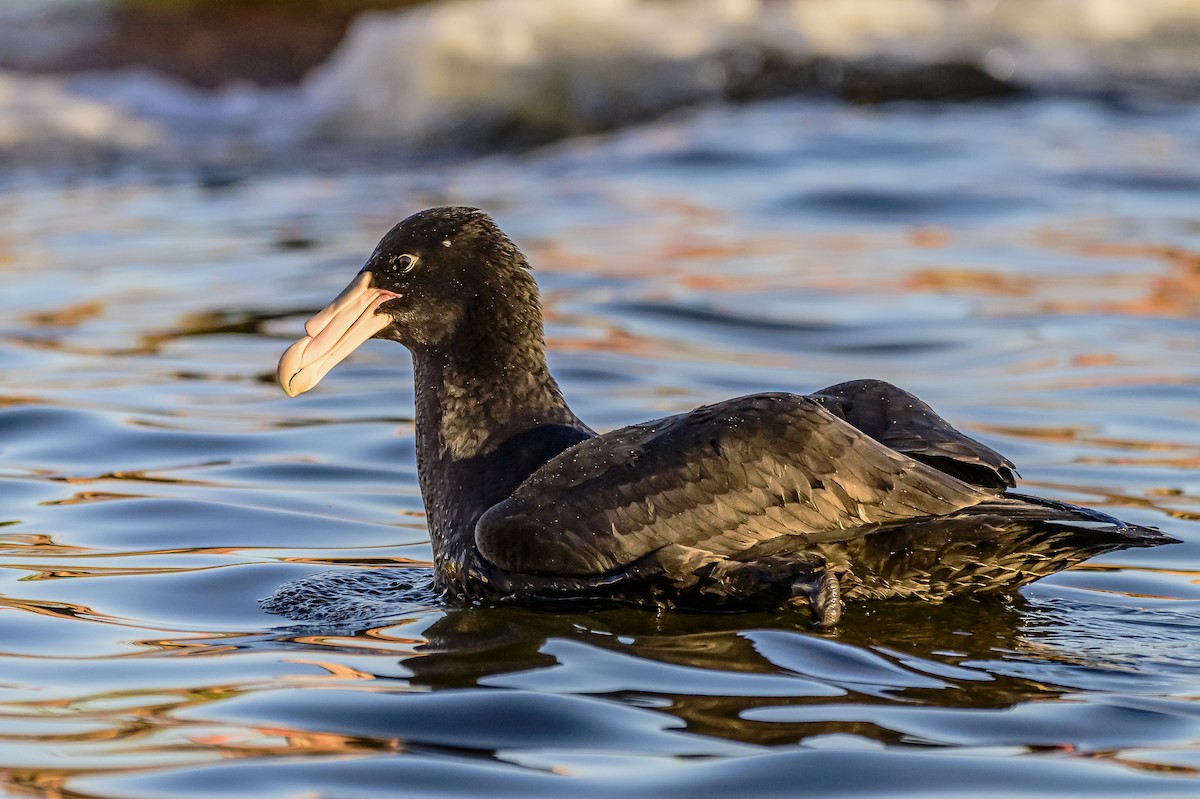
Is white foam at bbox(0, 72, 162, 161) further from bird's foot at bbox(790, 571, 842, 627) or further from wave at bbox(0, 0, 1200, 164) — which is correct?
bird's foot at bbox(790, 571, 842, 627)

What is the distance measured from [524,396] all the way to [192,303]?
664 centimetres

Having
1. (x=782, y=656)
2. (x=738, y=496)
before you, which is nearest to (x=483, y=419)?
(x=738, y=496)

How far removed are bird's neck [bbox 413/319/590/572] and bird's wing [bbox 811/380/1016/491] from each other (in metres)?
0.92

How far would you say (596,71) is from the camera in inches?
872

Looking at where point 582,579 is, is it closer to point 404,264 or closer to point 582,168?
point 404,264

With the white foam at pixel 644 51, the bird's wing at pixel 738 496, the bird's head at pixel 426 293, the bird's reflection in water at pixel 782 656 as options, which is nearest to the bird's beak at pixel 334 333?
the bird's head at pixel 426 293

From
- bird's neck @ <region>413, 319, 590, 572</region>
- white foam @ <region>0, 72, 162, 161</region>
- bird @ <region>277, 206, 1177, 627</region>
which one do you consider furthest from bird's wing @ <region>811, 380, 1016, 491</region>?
white foam @ <region>0, 72, 162, 161</region>

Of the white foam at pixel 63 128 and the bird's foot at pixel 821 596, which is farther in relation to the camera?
the white foam at pixel 63 128

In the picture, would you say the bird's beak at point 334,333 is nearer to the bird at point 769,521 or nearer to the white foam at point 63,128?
the bird at point 769,521

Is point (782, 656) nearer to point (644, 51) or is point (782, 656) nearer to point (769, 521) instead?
point (769, 521)

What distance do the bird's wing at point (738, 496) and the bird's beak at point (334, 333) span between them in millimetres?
1116

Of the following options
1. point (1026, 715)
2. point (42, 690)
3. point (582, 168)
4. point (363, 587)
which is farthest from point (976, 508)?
point (582, 168)

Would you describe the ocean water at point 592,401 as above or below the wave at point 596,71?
below

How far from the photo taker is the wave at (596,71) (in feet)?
69.7
